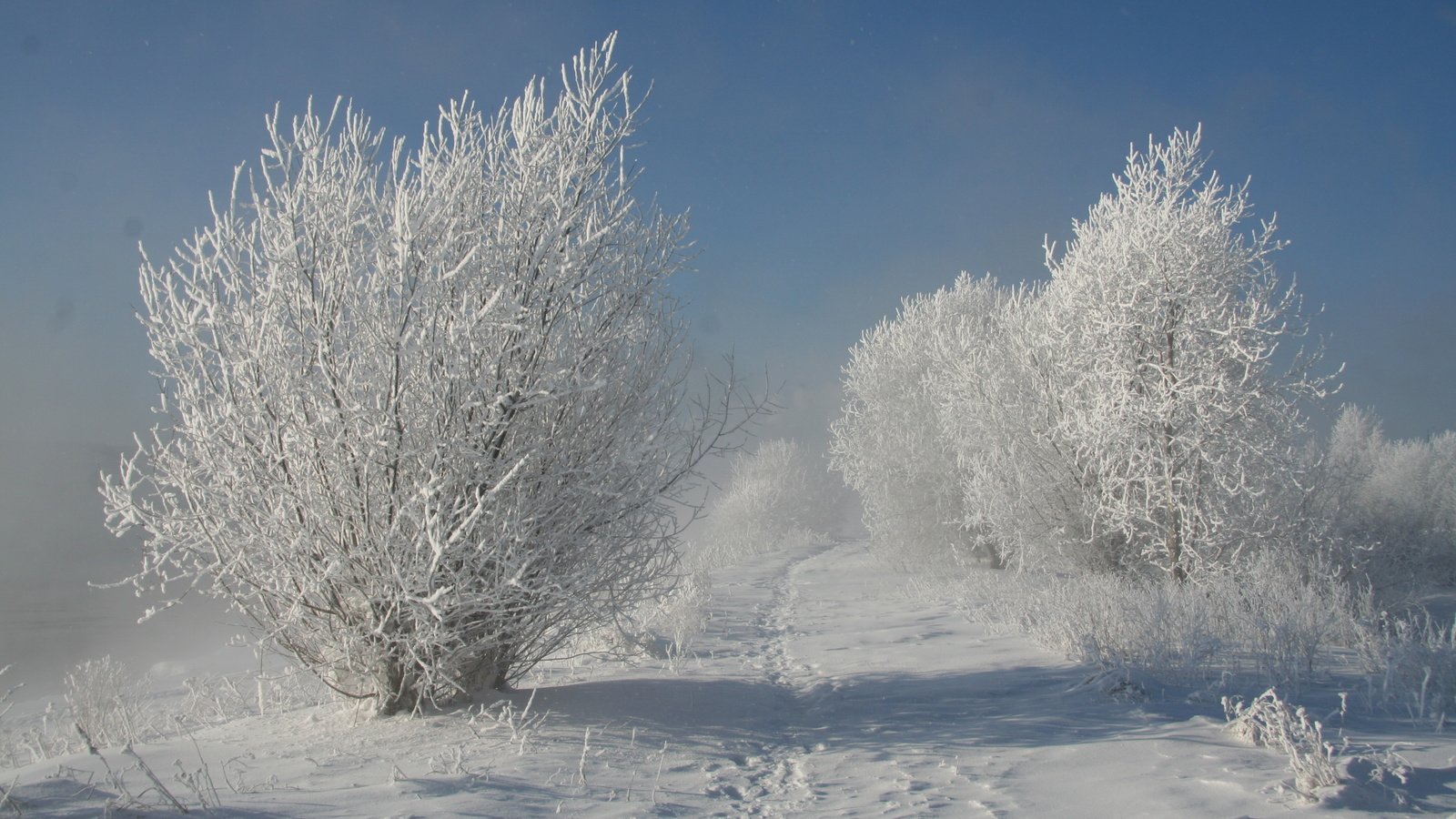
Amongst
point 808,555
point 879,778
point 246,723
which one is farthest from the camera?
point 808,555

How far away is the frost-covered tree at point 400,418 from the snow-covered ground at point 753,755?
0.65 meters

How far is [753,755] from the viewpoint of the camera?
15.6 ft

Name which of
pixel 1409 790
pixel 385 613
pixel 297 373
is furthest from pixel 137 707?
pixel 1409 790

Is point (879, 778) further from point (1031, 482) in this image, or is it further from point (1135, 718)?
point (1031, 482)

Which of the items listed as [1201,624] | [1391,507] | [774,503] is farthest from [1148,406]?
[774,503]

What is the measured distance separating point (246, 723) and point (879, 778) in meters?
4.51

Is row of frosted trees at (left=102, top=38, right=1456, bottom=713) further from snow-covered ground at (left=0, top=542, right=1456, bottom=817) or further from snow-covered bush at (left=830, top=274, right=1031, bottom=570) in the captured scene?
snow-covered bush at (left=830, top=274, right=1031, bottom=570)

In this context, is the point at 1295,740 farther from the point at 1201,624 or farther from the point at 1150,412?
the point at 1150,412

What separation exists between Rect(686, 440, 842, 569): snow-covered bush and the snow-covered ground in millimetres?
25257

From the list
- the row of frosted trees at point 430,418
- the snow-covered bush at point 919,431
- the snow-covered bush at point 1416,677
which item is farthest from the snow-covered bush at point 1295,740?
the snow-covered bush at point 919,431

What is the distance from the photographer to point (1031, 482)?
11.8 metres

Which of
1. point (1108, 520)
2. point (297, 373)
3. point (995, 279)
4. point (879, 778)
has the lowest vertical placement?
point (879, 778)

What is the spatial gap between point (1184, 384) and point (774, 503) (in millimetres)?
27963

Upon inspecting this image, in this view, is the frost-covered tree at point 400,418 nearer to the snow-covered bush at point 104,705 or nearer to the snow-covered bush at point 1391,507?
the snow-covered bush at point 104,705
